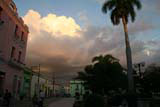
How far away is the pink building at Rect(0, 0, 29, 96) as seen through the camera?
19.8 m

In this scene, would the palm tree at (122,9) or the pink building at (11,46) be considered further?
the palm tree at (122,9)

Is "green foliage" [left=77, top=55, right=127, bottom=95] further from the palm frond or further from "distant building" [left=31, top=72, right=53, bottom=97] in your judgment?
"distant building" [left=31, top=72, right=53, bottom=97]

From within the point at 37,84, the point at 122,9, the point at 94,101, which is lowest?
the point at 94,101

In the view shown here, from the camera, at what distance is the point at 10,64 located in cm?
2178

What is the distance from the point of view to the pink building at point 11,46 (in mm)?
19812

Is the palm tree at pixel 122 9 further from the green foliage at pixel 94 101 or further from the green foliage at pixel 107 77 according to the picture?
the green foliage at pixel 94 101

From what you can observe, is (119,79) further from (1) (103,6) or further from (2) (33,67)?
(2) (33,67)

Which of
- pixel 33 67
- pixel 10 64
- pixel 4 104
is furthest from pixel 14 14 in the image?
pixel 33 67

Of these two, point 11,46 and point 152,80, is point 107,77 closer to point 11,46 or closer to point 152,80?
point 152,80

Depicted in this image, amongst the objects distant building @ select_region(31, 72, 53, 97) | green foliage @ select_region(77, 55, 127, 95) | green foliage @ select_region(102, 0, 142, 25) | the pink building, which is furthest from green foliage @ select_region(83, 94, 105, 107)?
distant building @ select_region(31, 72, 53, 97)

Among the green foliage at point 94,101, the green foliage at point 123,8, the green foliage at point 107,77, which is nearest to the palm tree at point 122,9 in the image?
the green foliage at point 123,8

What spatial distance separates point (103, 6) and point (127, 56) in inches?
319

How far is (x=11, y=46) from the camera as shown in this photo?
2200cm

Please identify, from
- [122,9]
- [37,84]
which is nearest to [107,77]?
[122,9]
